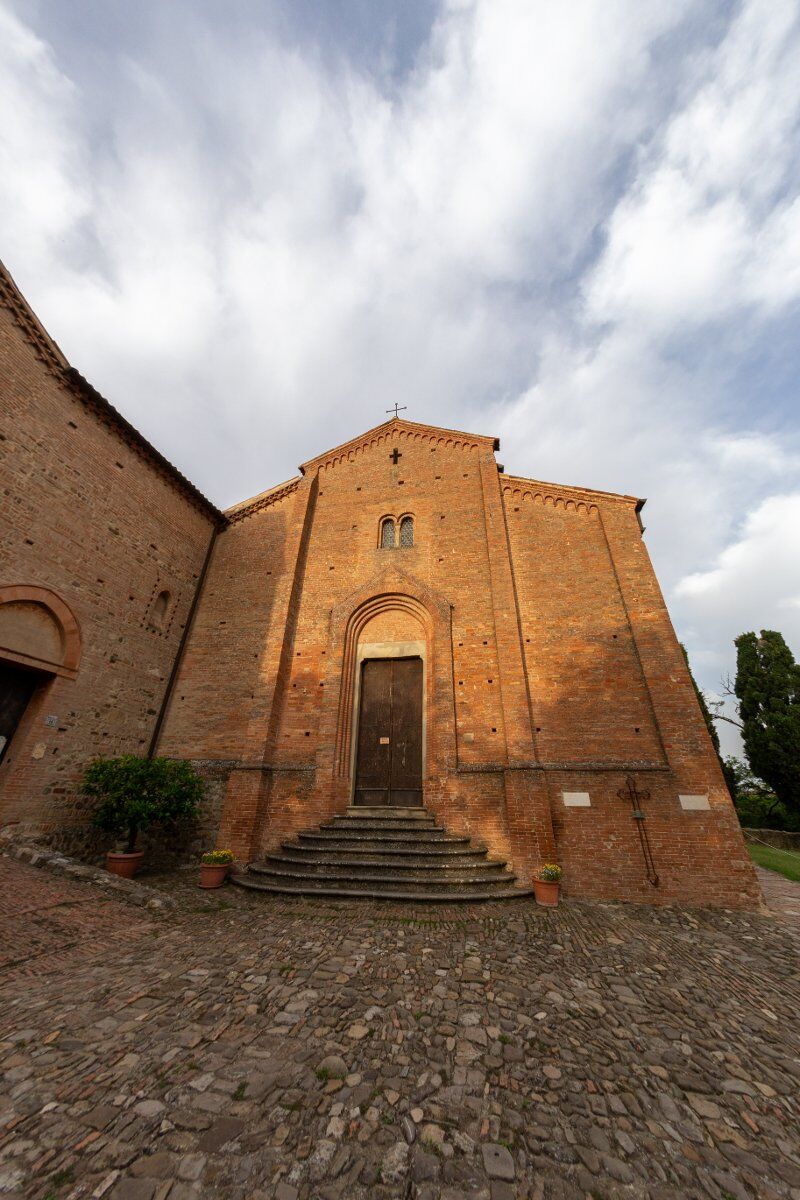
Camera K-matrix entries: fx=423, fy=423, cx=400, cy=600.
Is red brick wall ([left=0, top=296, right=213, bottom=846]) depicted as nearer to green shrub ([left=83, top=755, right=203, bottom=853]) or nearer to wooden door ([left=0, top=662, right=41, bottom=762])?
wooden door ([left=0, top=662, right=41, bottom=762])

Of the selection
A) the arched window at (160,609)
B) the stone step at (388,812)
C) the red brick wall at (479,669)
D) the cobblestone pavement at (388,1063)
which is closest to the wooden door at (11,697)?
the arched window at (160,609)

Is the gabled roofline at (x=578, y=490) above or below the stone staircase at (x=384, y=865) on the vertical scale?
above

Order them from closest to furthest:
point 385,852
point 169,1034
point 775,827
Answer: point 169,1034, point 385,852, point 775,827

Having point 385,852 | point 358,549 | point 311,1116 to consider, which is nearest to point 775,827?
point 385,852

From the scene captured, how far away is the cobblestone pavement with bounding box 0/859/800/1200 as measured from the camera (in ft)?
7.20

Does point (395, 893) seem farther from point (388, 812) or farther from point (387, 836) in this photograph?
point (388, 812)

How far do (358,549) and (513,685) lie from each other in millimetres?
5827

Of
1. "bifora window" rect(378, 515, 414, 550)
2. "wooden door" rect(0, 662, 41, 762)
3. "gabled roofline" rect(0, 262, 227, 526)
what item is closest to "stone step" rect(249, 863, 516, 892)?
"wooden door" rect(0, 662, 41, 762)

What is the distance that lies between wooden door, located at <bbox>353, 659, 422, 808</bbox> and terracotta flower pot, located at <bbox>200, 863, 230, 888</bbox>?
302cm

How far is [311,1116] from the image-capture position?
2.54 meters

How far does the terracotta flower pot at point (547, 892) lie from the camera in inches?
267

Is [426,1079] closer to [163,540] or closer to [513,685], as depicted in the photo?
[513,685]

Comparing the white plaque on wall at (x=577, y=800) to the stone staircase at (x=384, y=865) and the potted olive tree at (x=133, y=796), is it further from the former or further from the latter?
the potted olive tree at (x=133, y=796)

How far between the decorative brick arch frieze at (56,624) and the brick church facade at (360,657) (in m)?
0.04
